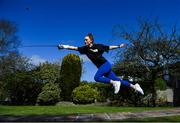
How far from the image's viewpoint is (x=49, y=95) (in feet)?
94.3

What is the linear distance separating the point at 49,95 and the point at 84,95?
2.63 metres

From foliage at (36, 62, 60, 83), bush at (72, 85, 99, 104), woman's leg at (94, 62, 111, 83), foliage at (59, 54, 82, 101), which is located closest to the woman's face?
woman's leg at (94, 62, 111, 83)

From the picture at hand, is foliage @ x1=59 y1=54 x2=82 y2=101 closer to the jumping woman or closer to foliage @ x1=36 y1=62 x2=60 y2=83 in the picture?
foliage @ x1=36 y1=62 x2=60 y2=83

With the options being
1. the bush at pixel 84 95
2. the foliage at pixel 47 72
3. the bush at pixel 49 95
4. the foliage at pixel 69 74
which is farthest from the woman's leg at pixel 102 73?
the foliage at pixel 69 74

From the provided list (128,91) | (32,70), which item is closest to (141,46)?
(128,91)

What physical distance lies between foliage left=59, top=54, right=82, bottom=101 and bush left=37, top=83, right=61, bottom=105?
161cm

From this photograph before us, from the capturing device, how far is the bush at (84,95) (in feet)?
97.5

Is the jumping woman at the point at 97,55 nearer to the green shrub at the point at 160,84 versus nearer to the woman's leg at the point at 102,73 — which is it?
the woman's leg at the point at 102,73

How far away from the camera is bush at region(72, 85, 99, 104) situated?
97.5ft

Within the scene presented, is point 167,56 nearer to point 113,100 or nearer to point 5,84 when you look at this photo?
point 113,100

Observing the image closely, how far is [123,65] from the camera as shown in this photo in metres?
27.1

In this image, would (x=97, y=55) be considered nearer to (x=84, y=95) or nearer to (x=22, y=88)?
(x=84, y=95)

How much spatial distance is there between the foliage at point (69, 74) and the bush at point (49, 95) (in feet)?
5.29

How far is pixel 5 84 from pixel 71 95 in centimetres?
499
